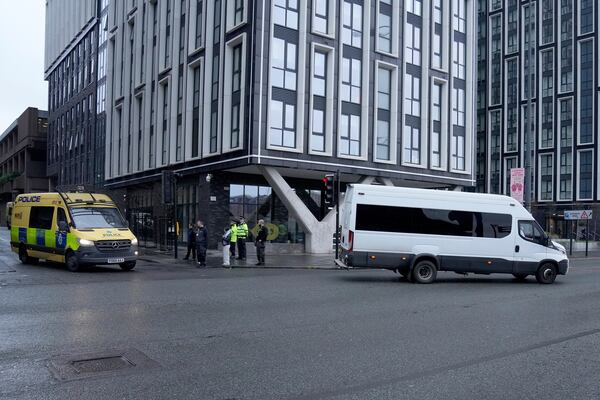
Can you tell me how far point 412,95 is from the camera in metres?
33.8

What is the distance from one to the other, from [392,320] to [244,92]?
20.2 m

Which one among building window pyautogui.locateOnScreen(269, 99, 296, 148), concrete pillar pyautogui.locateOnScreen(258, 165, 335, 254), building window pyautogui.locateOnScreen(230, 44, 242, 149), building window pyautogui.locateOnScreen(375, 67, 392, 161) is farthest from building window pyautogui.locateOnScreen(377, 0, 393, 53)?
concrete pillar pyautogui.locateOnScreen(258, 165, 335, 254)

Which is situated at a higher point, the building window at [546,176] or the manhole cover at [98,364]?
the building window at [546,176]

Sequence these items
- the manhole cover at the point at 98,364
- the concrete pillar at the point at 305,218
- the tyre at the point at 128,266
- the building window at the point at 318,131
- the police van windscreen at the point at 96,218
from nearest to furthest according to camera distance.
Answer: the manhole cover at the point at 98,364 < the police van windscreen at the point at 96,218 < the tyre at the point at 128,266 < the concrete pillar at the point at 305,218 < the building window at the point at 318,131

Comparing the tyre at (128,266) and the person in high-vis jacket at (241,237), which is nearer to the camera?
the tyre at (128,266)

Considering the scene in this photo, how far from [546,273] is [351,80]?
17.7m

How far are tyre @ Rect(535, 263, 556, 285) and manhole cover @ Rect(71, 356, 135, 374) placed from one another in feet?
42.4

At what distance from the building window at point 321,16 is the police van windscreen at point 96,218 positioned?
52.6 feet

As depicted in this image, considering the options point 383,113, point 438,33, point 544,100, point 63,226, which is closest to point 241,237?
point 63,226

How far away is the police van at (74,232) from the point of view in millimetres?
16594

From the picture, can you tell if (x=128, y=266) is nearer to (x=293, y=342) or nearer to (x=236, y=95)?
(x=293, y=342)

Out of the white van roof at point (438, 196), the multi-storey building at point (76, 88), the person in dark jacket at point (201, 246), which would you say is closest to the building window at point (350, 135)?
the person in dark jacket at point (201, 246)

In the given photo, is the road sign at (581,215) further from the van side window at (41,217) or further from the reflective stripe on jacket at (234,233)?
the van side window at (41,217)

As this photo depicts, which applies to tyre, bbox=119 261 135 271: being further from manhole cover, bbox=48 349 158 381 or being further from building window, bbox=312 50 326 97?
building window, bbox=312 50 326 97
